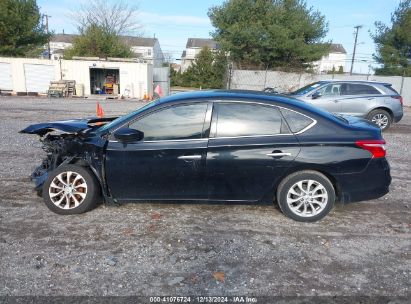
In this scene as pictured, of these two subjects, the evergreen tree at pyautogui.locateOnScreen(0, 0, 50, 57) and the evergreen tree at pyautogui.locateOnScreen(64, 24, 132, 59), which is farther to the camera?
the evergreen tree at pyautogui.locateOnScreen(64, 24, 132, 59)

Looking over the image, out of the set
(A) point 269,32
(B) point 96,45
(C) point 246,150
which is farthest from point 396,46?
(C) point 246,150

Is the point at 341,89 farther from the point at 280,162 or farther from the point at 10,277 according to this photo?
the point at 10,277

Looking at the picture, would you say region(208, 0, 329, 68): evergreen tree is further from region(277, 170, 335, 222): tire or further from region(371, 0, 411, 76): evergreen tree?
region(277, 170, 335, 222): tire

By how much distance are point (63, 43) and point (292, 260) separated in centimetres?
8663

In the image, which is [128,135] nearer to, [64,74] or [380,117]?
[380,117]

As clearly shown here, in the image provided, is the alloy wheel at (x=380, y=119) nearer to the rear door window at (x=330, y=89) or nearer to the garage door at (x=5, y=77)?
the rear door window at (x=330, y=89)

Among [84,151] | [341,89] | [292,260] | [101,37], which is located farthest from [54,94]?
[292,260]

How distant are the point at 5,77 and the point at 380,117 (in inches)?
977

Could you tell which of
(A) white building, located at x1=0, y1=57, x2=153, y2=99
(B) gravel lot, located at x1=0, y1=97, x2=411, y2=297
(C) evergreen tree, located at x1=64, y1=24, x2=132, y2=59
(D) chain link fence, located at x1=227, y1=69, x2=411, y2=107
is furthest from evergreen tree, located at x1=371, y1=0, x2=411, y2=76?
(B) gravel lot, located at x1=0, y1=97, x2=411, y2=297

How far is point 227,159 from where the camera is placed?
3.82 m

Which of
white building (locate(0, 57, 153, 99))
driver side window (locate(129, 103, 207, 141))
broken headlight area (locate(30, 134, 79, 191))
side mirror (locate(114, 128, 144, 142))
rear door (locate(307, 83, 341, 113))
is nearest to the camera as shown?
side mirror (locate(114, 128, 144, 142))

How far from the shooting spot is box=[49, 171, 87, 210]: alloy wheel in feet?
13.2

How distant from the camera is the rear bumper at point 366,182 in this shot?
12.9ft

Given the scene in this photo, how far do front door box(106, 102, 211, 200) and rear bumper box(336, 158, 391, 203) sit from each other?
1643 millimetres
